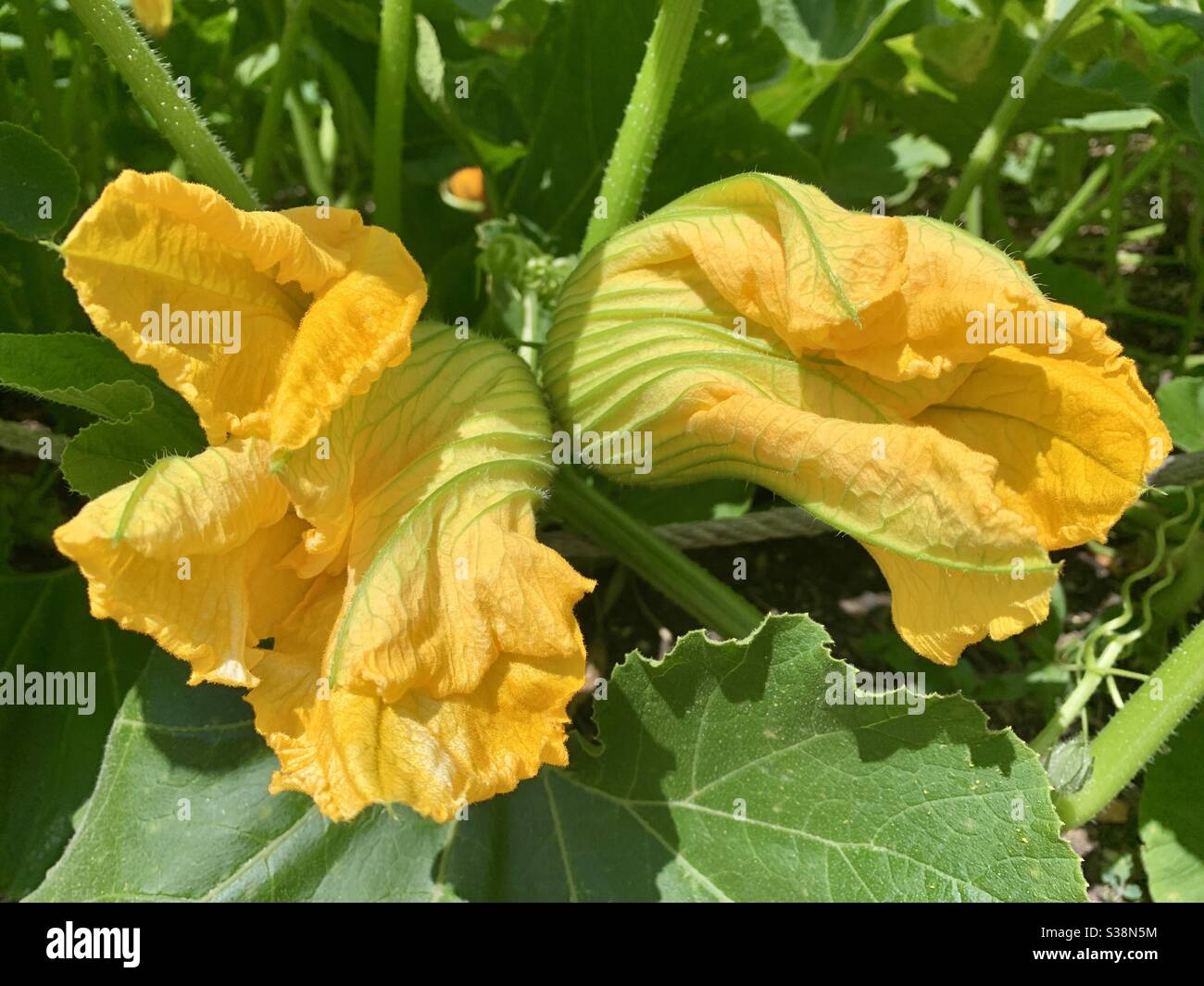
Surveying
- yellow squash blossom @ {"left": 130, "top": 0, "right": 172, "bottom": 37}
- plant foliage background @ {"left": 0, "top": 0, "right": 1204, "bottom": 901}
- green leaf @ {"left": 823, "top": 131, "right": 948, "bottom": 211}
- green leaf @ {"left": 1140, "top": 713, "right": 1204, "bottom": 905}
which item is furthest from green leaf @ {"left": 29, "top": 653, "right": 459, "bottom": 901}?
green leaf @ {"left": 823, "top": 131, "right": 948, "bottom": 211}

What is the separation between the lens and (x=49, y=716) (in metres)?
1.55

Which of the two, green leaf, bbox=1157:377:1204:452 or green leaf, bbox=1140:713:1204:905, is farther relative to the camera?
green leaf, bbox=1157:377:1204:452

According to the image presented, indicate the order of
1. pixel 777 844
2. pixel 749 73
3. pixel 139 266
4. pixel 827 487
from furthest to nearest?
pixel 749 73 → pixel 777 844 → pixel 827 487 → pixel 139 266

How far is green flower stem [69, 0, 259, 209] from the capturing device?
122cm

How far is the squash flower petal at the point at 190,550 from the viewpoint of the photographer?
946 millimetres

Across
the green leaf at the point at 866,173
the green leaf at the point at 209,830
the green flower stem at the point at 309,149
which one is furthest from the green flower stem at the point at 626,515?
the green flower stem at the point at 309,149

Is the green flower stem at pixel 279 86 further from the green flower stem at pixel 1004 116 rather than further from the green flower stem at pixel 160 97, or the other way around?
the green flower stem at pixel 1004 116

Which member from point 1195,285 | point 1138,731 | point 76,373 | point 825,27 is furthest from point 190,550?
point 1195,285

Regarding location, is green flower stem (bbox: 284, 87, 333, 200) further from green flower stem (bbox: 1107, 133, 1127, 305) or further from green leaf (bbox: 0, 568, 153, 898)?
green flower stem (bbox: 1107, 133, 1127, 305)

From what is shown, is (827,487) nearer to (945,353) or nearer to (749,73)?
(945,353)

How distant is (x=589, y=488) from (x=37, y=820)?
0.84 metres

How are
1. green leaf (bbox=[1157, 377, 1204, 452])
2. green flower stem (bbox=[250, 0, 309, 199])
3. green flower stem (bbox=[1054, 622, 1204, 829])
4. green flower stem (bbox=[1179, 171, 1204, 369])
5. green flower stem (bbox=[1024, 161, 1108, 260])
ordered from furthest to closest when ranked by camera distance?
green flower stem (bbox=[1024, 161, 1108, 260]), green flower stem (bbox=[1179, 171, 1204, 369]), green leaf (bbox=[1157, 377, 1204, 452]), green flower stem (bbox=[250, 0, 309, 199]), green flower stem (bbox=[1054, 622, 1204, 829])

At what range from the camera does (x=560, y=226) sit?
6.27 feet

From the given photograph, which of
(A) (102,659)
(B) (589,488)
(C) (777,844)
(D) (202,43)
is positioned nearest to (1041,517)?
(C) (777,844)
